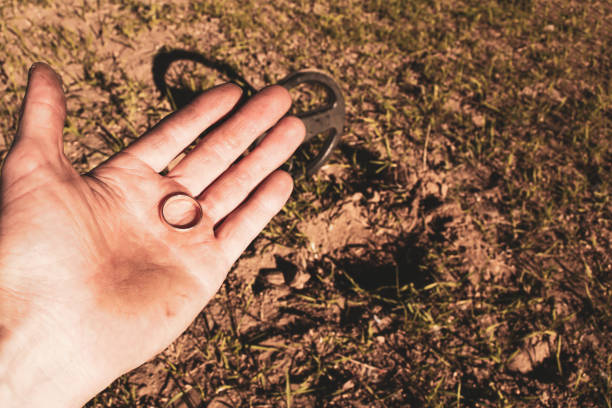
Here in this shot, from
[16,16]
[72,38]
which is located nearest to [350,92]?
[72,38]

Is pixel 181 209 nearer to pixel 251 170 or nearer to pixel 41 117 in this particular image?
pixel 251 170

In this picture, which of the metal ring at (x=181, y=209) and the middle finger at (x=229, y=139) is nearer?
the metal ring at (x=181, y=209)

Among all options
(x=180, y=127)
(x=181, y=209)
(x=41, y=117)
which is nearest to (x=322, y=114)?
(x=180, y=127)

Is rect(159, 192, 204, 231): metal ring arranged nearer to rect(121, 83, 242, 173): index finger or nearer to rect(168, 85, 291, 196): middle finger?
rect(168, 85, 291, 196): middle finger

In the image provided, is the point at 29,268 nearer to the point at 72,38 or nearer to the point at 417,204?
the point at 417,204

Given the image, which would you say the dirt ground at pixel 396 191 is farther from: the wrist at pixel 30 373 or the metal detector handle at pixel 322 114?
the wrist at pixel 30 373

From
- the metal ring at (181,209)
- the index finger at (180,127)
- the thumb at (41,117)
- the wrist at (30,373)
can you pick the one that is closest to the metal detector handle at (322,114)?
the index finger at (180,127)

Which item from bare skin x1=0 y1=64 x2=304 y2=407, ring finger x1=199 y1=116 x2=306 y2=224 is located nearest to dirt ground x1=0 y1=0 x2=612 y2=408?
ring finger x1=199 y1=116 x2=306 y2=224
